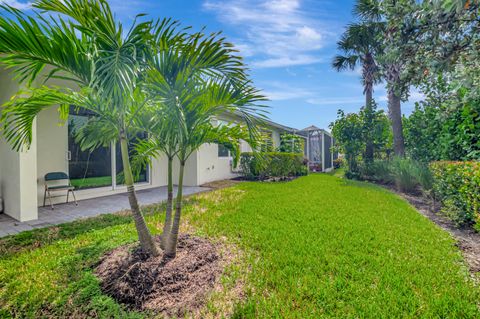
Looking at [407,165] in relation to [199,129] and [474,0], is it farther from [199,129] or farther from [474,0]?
[199,129]

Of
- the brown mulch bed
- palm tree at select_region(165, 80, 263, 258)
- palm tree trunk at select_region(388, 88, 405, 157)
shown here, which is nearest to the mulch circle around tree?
palm tree at select_region(165, 80, 263, 258)

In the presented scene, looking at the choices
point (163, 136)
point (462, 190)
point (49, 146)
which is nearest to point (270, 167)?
point (462, 190)

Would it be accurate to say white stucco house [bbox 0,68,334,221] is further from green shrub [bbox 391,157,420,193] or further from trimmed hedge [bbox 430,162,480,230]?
green shrub [bbox 391,157,420,193]

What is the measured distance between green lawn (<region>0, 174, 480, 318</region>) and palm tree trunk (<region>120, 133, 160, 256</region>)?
642 mm

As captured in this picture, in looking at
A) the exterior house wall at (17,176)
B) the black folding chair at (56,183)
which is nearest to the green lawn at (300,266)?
the exterior house wall at (17,176)

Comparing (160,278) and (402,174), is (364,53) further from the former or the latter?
(160,278)

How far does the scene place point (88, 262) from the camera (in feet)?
10.4

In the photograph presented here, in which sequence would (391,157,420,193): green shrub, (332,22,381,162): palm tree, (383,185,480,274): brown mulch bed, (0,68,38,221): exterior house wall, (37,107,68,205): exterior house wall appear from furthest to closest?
1. (332,22,381,162): palm tree
2. (391,157,420,193): green shrub
3. (37,107,68,205): exterior house wall
4. (0,68,38,221): exterior house wall
5. (383,185,480,274): brown mulch bed

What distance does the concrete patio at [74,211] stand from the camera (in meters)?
4.68

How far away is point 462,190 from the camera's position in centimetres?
464

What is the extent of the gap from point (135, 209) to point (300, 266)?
218 cm

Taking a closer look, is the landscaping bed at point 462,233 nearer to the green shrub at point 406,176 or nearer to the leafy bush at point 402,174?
the leafy bush at point 402,174

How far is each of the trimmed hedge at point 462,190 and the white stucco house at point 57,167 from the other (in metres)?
3.65

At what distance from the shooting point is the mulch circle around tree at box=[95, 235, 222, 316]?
240 centimetres
